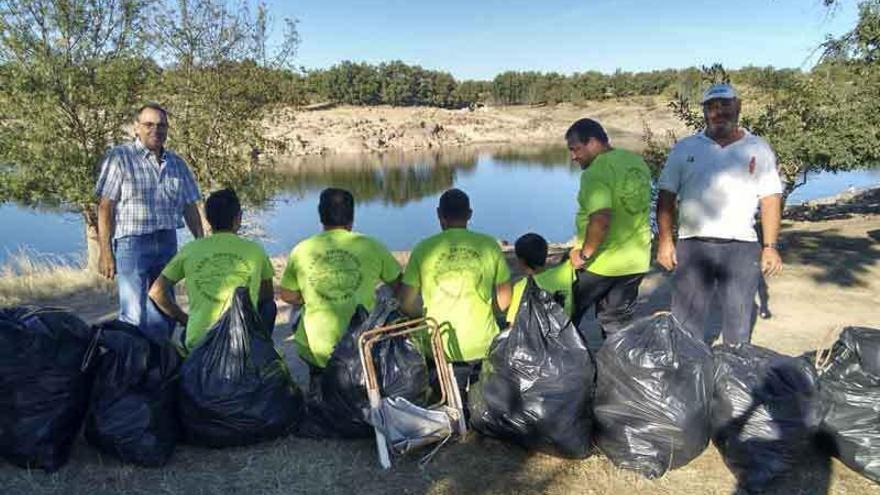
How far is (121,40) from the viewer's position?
27.6 feet

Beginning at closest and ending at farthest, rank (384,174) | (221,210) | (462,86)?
1. (221,210)
2. (384,174)
3. (462,86)

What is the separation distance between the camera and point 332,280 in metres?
3.36

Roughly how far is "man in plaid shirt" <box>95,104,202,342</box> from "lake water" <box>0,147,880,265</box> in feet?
20.4

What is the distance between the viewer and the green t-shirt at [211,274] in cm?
338

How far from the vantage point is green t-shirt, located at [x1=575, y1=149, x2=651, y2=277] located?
379 cm

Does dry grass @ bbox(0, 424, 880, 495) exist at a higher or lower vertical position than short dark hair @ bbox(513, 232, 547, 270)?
lower

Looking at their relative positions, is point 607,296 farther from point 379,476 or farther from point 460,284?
point 379,476

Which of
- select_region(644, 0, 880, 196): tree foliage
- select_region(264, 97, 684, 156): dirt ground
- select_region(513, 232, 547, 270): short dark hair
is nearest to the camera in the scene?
select_region(513, 232, 547, 270): short dark hair

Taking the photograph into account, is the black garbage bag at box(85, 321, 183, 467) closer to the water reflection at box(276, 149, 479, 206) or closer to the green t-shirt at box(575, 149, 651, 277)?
the green t-shirt at box(575, 149, 651, 277)

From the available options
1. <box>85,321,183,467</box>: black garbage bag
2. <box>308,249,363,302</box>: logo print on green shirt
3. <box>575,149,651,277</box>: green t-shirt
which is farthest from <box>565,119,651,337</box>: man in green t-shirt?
<box>85,321,183,467</box>: black garbage bag

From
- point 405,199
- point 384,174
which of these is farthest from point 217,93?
point 384,174

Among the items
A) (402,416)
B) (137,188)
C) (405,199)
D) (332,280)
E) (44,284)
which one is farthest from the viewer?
(405,199)

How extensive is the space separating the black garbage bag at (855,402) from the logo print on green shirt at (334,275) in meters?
2.29

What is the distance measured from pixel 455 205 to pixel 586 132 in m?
1.03
